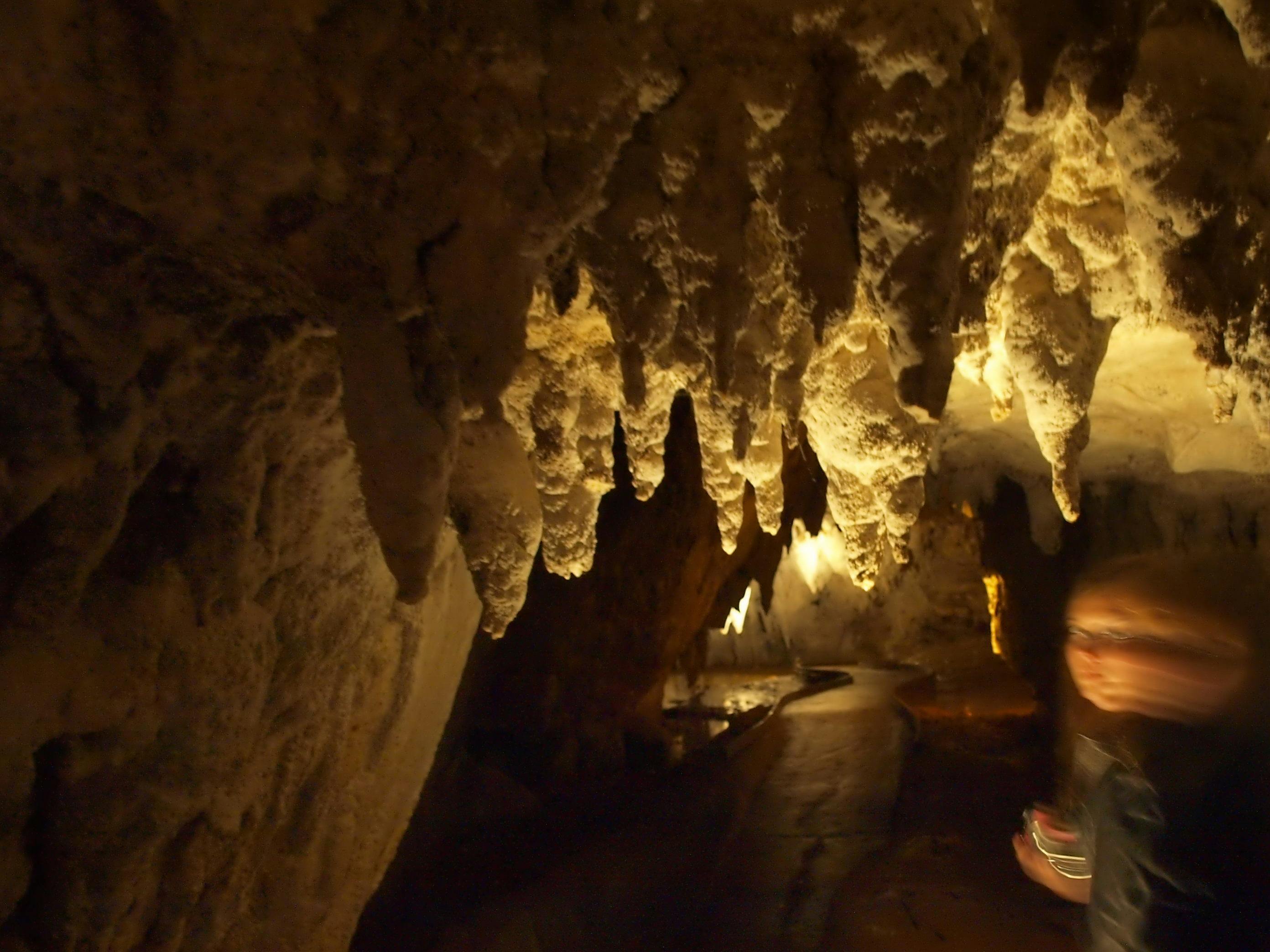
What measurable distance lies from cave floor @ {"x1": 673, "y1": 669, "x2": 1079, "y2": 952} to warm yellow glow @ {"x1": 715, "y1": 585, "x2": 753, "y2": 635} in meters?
3.42

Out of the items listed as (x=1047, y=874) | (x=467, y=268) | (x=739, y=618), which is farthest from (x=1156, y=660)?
(x=739, y=618)

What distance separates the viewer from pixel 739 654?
13.6 metres

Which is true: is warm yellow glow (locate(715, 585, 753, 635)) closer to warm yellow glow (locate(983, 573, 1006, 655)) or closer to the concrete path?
warm yellow glow (locate(983, 573, 1006, 655))

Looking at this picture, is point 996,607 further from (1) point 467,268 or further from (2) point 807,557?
(1) point 467,268

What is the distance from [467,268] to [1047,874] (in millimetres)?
1714

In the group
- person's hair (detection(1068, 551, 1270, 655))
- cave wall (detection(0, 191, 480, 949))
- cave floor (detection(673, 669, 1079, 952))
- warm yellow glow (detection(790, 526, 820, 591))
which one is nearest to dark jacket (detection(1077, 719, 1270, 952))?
person's hair (detection(1068, 551, 1270, 655))

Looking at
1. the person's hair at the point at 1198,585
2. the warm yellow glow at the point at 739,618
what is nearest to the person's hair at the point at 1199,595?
the person's hair at the point at 1198,585

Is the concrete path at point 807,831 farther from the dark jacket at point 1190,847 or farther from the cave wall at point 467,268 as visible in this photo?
the dark jacket at point 1190,847

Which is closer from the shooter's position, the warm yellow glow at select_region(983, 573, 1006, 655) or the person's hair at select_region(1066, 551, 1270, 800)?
the person's hair at select_region(1066, 551, 1270, 800)

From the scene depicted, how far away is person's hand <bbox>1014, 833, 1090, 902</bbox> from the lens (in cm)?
184

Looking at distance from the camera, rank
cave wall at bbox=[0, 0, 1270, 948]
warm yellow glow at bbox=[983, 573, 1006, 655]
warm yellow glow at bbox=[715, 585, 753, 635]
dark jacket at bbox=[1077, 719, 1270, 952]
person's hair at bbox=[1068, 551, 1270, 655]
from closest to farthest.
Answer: dark jacket at bbox=[1077, 719, 1270, 952], person's hair at bbox=[1068, 551, 1270, 655], cave wall at bbox=[0, 0, 1270, 948], warm yellow glow at bbox=[983, 573, 1006, 655], warm yellow glow at bbox=[715, 585, 753, 635]

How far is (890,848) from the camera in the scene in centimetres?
507

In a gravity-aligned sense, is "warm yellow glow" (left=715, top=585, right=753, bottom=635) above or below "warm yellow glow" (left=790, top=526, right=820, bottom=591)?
below

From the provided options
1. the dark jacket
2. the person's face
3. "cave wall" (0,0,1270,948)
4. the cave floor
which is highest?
"cave wall" (0,0,1270,948)
